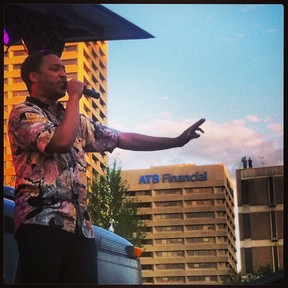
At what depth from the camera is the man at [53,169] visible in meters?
4.01

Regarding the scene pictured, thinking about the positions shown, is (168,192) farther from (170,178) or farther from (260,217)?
(260,217)

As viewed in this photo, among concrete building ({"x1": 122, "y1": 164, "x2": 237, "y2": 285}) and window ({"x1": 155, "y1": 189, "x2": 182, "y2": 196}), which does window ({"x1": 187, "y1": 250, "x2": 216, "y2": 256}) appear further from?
window ({"x1": 155, "y1": 189, "x2": 182, "y2": 196})

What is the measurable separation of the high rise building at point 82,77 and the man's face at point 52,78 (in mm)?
40

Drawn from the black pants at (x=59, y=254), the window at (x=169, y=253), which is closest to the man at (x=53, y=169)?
the black pants at (x=59, y=254)

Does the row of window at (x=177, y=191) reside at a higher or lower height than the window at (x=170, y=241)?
higher

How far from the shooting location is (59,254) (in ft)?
13.2

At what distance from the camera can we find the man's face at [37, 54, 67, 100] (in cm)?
426

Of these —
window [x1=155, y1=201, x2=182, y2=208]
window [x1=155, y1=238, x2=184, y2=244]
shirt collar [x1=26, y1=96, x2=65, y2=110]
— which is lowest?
window [x1=155, y1=238, x2=184, y2=244]

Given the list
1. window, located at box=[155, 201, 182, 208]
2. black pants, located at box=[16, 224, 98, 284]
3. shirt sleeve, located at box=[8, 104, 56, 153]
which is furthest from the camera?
window, located at box=[155, 201, 182, 208]

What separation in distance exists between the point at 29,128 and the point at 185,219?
111cm

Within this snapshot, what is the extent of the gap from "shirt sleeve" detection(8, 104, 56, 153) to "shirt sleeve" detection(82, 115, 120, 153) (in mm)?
266

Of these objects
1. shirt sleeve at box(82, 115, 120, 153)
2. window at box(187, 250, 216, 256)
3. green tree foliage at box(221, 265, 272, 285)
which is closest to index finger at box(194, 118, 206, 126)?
shirt sleeve at box(82, 115, 120, 153)

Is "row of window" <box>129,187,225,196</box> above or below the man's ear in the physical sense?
below

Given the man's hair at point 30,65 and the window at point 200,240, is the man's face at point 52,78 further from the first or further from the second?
the window at point 200,240
